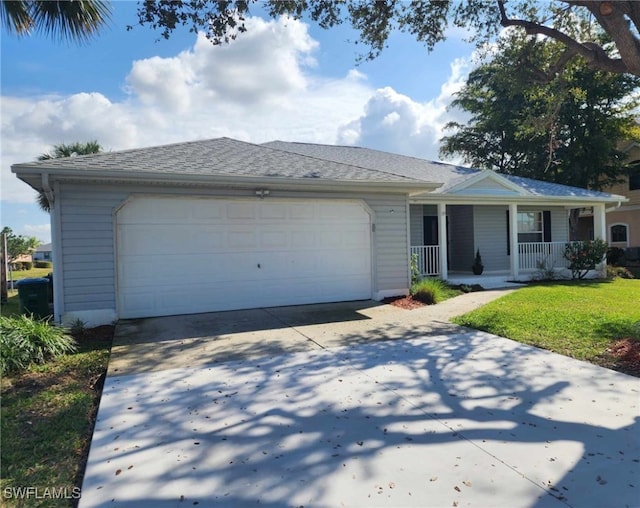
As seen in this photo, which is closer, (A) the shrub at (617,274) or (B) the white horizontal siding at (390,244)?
(B) the white horizontal siding at (390,244)

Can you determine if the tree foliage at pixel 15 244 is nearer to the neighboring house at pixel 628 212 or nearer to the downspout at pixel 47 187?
the downspout at pixel 47 187

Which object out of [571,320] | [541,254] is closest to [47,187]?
[571,320]

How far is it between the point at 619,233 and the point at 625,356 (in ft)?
81.8

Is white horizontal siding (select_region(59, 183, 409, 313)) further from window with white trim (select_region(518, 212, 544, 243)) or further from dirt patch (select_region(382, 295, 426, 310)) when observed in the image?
window with white trim (select_region(518, 212, 544, 243))

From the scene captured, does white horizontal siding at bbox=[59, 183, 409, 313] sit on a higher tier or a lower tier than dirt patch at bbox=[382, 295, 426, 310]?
higher

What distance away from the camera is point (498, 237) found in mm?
16406

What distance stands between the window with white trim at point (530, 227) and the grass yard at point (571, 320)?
496 centimetres

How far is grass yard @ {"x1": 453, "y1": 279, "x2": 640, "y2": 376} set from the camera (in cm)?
616

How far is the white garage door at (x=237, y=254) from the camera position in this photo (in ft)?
28.1

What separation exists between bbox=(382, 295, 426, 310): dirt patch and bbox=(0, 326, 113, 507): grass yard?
6.46m

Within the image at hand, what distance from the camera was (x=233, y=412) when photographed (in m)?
4.08

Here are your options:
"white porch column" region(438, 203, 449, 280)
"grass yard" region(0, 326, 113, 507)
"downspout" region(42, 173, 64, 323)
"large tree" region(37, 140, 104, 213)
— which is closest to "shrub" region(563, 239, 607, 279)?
"white porch column" region(438, 203, 449, 280)

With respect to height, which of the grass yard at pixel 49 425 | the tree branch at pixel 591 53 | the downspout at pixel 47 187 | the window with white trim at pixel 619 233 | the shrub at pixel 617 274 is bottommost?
the grass yard at pixel 49 425

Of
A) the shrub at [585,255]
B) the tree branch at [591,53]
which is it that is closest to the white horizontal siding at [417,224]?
the shrub at [585,255]
